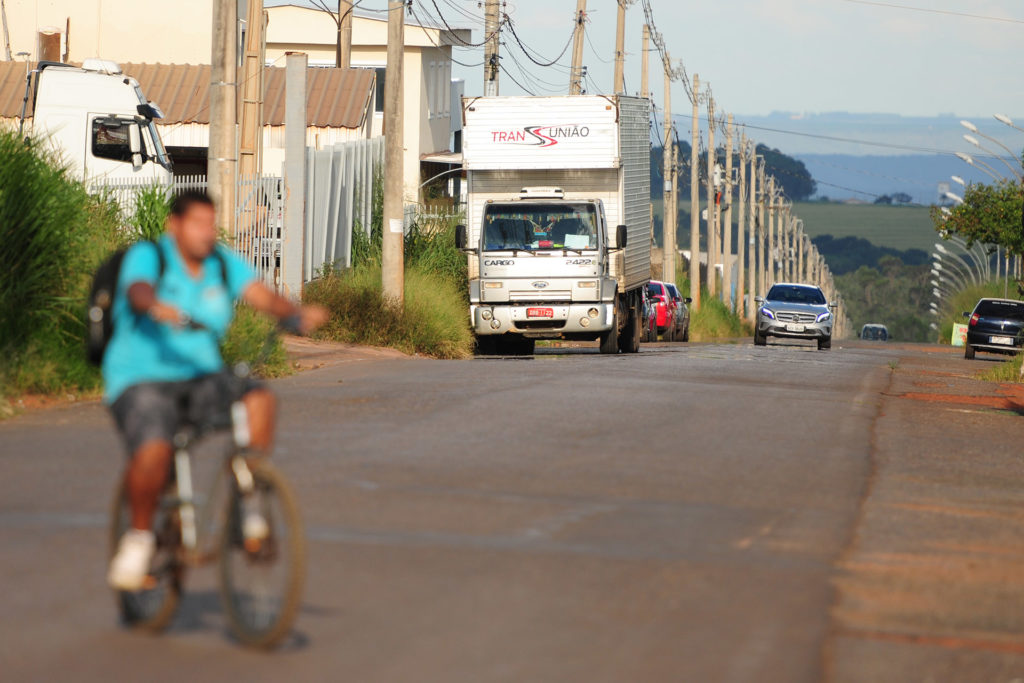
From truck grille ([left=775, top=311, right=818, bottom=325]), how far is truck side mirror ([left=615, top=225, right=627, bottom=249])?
1375 centimetres

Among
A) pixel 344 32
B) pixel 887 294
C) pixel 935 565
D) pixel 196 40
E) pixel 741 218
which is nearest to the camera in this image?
pixel 935 565

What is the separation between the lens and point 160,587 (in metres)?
6.23

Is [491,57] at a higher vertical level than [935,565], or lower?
higher

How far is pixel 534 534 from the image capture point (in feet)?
28.3

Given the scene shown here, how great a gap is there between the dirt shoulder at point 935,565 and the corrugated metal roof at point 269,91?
28.2 meters

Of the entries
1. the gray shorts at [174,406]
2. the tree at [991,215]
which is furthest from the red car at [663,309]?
the gray shorts at [174,406]

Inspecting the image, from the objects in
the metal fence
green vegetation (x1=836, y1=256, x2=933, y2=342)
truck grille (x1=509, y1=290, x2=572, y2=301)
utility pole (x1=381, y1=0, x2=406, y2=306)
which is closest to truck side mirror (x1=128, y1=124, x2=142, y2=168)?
the metal fence

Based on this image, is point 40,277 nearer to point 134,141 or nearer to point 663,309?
point 134,141

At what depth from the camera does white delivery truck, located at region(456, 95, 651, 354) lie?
25312 millimetres

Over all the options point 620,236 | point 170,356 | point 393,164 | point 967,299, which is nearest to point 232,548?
point 170,356

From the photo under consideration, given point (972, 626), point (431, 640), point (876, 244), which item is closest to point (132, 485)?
point (431, 640)

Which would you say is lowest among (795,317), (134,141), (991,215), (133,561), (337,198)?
(133,561)

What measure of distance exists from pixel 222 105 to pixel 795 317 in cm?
2151

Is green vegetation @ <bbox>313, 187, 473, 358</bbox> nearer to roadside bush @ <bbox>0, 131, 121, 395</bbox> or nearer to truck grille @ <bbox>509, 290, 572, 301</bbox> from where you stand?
truck grille @ <bbox>509, 290, 572, 301</bbox>
